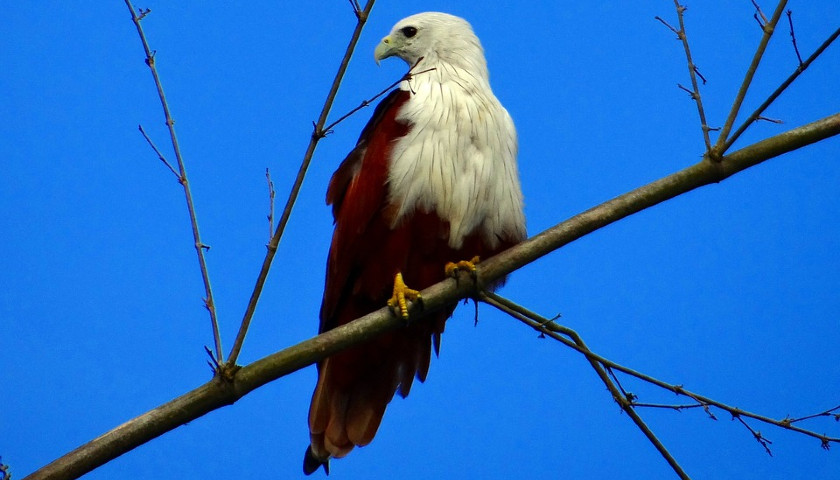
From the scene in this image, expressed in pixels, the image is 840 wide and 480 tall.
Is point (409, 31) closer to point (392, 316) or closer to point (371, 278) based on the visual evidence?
point (371, 278)

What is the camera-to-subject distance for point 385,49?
3828 millimetres

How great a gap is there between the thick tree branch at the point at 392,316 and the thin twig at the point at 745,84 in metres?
0.04

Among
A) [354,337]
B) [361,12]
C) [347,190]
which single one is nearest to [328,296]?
[347,190]

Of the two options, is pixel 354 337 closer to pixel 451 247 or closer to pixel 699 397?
pixel 451 247

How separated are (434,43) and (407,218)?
877 mm

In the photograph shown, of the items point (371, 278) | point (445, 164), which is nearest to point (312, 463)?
point (371, 278)

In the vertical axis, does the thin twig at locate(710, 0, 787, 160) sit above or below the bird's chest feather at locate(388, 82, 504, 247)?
below

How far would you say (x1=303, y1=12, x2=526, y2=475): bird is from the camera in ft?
Answer: 10.4

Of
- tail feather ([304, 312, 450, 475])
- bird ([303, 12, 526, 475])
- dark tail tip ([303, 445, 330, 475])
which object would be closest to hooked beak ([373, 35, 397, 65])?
bird ([303, 12, 526, 475])

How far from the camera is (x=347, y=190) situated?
3373 millimetres

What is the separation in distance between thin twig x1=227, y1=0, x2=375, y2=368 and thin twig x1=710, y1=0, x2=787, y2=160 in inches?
39.8

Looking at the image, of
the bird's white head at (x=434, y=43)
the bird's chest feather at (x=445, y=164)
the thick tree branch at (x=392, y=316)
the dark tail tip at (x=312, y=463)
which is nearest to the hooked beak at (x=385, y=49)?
the bird's white head at (x=434, y=43)

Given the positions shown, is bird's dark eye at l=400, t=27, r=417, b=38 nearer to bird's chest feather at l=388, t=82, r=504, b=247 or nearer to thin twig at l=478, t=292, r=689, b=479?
bird's chest feather at l=388, t=82, r=504, b=247

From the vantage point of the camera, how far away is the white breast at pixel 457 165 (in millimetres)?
3148
